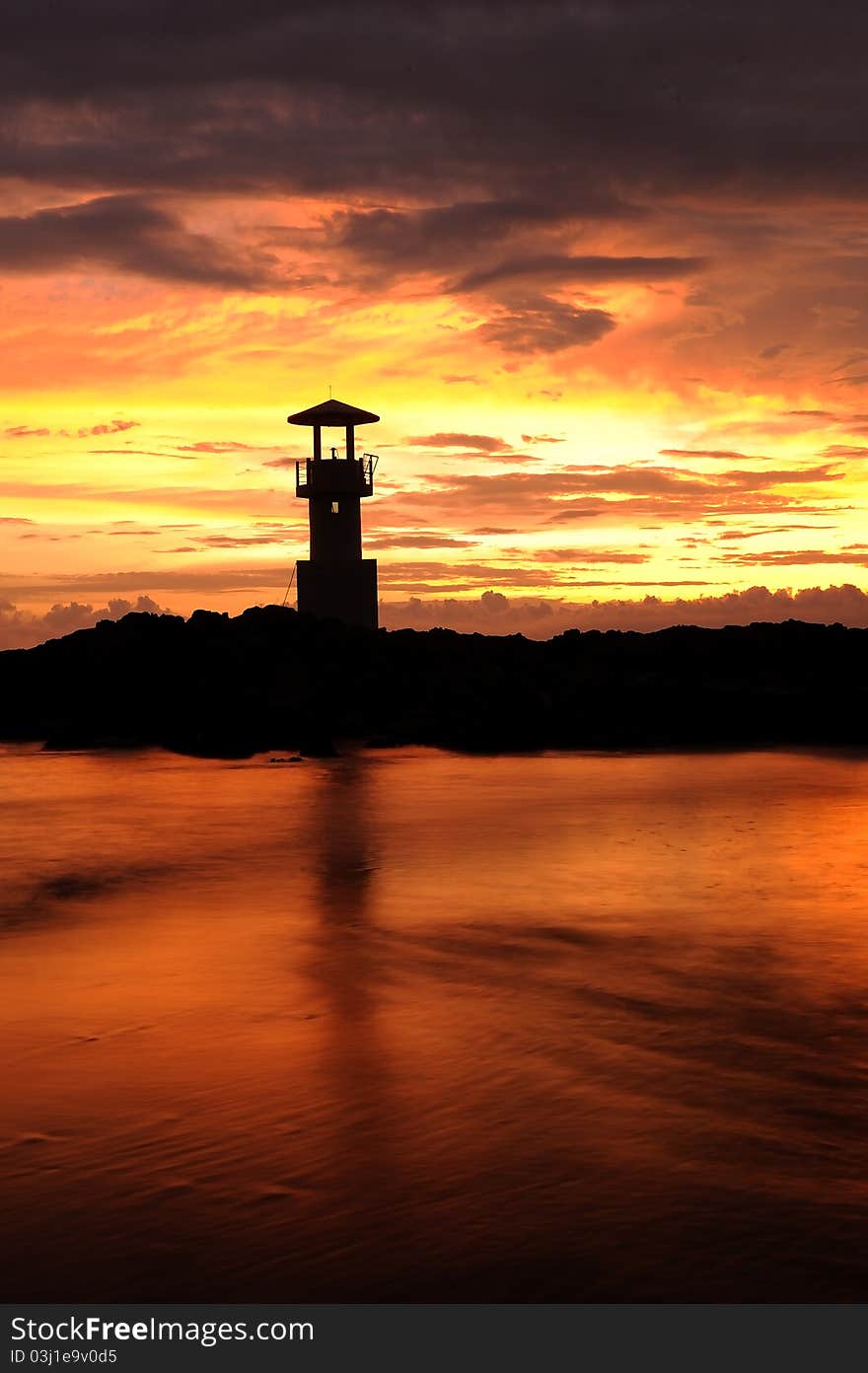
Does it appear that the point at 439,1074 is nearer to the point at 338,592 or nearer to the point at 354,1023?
the point at 354,1023

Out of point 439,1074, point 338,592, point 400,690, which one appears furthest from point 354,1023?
point 338,592

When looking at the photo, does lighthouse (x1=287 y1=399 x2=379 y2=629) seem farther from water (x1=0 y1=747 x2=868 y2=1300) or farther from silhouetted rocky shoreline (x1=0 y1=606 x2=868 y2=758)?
water (x1=0 y1=747 x2=868 y2=1300)

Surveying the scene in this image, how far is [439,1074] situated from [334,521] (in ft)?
119

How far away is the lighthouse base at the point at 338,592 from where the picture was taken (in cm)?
4562

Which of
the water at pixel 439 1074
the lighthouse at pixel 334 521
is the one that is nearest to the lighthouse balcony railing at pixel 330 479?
the lighthouse at pixel 334 521

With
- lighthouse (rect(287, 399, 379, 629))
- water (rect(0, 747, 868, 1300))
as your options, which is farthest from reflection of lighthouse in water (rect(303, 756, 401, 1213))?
lighthouse (rect(287, 399, 379, 629))

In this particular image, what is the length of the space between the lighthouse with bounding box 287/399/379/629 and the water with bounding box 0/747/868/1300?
2608 cm

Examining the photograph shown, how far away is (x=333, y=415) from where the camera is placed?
4284 centimetres

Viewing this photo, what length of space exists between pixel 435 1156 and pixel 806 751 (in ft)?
95.2

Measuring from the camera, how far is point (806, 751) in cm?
3434

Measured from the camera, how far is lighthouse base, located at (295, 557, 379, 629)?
45625mm

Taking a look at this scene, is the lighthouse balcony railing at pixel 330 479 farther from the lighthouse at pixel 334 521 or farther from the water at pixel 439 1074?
the water at pixel 439 1074

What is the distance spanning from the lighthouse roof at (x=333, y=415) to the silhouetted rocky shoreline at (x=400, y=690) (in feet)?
18.6
